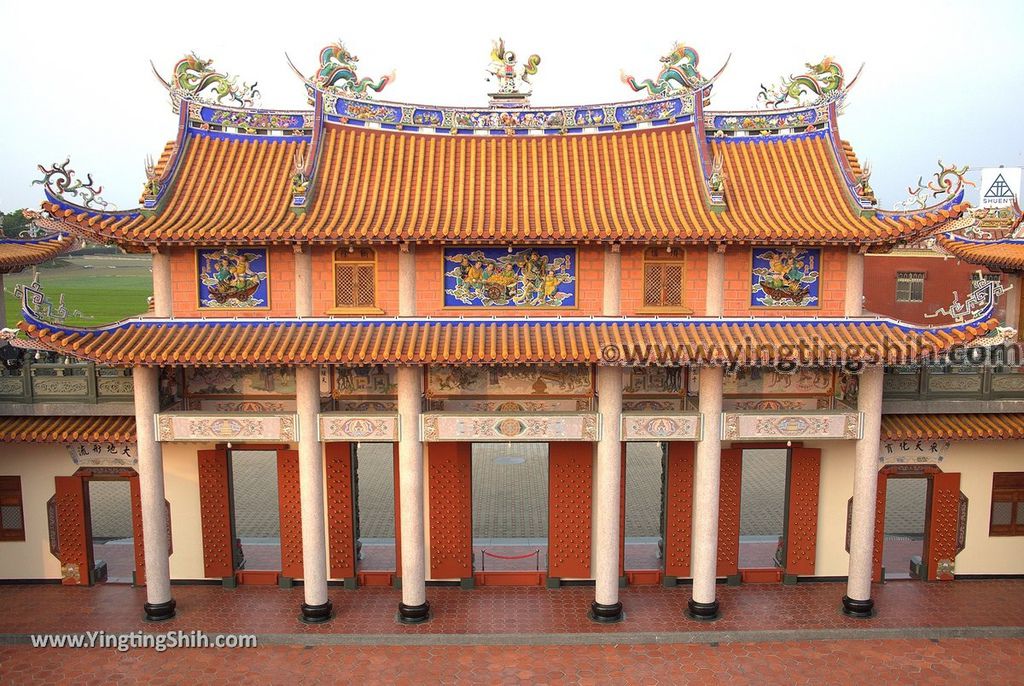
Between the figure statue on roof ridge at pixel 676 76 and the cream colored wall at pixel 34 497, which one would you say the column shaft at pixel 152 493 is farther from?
the figure statue on roof ridge at pixel 676 76

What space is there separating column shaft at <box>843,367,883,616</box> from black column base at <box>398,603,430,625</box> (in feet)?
27.6

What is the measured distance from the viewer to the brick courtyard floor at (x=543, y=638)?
1298 centimetres

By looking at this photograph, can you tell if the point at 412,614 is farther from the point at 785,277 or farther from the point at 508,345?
the point at 785,277

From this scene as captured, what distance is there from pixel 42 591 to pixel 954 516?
19513 millimetres

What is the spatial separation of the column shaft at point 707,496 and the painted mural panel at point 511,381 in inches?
90.0

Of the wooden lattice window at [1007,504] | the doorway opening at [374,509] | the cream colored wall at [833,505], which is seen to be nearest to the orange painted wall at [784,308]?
the cream colored wall at [833,505]

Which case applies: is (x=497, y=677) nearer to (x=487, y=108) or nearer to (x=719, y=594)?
Result: (x=719, y=594)

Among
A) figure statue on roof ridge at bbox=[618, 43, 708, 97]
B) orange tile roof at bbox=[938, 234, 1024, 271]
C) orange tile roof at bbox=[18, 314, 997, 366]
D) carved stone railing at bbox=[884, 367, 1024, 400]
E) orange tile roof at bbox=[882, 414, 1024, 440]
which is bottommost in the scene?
orange tile roof at bbox=[882, 414, 1024, 440]

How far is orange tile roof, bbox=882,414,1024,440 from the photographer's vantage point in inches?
585

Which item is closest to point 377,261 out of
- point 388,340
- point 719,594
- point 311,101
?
point 388,340

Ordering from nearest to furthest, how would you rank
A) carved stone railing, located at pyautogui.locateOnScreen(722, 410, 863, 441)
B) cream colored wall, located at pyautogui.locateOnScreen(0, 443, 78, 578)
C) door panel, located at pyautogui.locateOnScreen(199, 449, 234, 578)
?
carved stone railing, located at pyautogui.locateOnScreen(722, 410, 863, 441) < cream colored wall, located at pyautogui.locateOnScreen(0, 443, 78, 578) < door panel, located at pyautogui.locateOnScreen(199, 449, 234, 578)

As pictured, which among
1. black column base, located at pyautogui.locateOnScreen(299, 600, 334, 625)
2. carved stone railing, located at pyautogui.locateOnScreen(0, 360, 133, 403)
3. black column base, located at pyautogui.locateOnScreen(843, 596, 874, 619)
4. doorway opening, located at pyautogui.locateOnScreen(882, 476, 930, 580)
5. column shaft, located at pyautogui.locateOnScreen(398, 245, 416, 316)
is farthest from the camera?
doorway opening, located at pyautogui.locateOnScreen(882, 476, 930, 580)

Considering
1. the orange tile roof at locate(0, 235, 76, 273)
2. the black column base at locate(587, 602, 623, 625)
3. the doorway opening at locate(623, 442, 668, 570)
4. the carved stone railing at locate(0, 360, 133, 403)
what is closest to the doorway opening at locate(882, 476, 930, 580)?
the doorway opening at locate(623, 442, 668, 570)

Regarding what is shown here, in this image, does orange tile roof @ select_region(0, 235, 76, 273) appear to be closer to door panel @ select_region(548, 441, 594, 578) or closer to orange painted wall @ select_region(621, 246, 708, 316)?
door panel @ select_region(548, 441, 594, 578)
